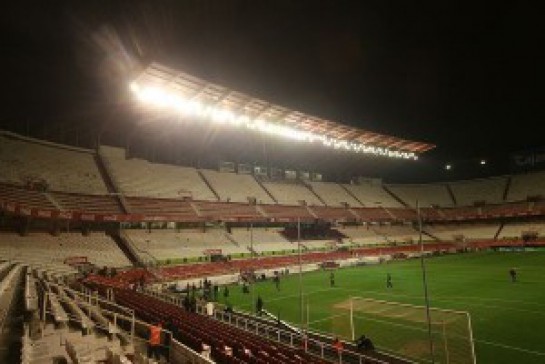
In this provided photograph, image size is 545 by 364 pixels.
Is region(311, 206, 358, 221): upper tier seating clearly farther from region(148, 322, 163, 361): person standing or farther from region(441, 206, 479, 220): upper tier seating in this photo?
region(148, 322, 163, 361): person standing

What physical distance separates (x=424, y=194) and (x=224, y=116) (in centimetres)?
5607

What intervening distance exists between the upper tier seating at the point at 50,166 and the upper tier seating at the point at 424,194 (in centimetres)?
6252

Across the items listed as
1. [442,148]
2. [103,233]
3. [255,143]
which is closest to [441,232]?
[442,148]

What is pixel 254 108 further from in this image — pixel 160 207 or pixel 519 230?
pixel 519 230

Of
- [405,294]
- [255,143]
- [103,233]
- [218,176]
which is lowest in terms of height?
[405,294]

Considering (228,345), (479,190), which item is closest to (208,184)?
(228,345)

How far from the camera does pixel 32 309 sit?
799 centimetres

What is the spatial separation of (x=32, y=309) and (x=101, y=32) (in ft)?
79.5

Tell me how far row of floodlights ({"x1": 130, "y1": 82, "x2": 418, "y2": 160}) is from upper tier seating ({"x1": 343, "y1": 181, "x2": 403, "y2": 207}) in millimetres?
12891

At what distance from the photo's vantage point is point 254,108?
50031 millimetres

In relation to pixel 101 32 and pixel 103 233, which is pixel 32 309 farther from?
pixel 103 233

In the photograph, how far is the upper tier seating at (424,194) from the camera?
84.6 meters

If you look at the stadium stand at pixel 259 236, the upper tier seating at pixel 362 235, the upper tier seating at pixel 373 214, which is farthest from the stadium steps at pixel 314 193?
the stadium stand at pixel 259 236

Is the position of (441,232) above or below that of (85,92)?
below
